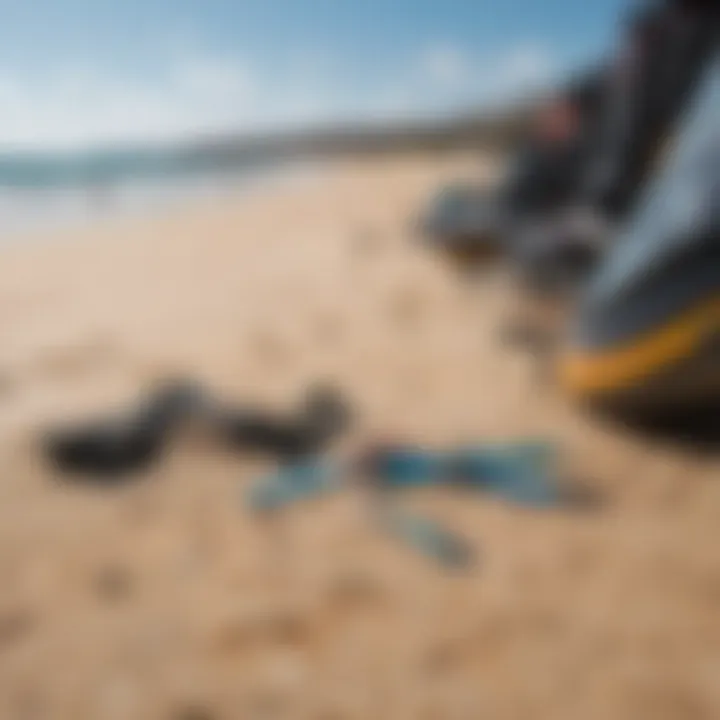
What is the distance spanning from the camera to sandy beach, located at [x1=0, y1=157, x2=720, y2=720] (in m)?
0.98

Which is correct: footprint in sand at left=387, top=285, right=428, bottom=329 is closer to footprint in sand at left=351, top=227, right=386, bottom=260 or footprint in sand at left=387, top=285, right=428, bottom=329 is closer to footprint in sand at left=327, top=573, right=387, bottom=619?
footprint in sand at left=351, top=227, right=386, bottom=260

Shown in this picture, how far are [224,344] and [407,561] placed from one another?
3.30ft

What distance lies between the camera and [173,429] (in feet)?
5.39

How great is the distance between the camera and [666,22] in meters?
2.11

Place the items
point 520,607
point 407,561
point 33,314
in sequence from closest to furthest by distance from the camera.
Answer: point 520,607 < point 407,561 < point 33,314

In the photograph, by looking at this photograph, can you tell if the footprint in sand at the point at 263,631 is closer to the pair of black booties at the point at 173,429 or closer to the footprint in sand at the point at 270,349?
the pair of black booties at the point at 173,429

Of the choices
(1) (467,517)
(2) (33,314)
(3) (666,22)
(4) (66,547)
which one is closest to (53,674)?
(4) (66,547)

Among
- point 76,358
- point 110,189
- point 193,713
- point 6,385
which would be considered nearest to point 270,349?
point 76,358

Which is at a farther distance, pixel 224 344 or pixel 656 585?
pixel 224 344

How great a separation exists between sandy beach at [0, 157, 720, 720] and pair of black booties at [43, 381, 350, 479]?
0.05m

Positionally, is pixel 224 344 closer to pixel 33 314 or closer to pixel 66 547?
pixel 33 314

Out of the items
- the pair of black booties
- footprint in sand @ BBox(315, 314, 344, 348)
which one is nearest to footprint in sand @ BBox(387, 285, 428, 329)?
footprint in sand @ BBox(315, 314, 344, 348)

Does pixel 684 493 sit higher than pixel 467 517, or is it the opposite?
pixel 684 493

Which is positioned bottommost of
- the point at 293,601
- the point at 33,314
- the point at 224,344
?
the point at 33,314
